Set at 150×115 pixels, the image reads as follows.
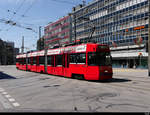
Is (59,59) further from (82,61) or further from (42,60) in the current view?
(42,60)

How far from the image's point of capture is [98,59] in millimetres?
12789

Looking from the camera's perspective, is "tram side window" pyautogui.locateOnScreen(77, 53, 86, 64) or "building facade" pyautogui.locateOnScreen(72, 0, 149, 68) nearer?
"tram side window" pyautogui.locateOnScreen(77, 53, 86, 64)

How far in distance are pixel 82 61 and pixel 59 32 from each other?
69142mm

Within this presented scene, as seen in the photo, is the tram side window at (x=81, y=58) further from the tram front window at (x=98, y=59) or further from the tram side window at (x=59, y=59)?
the tram side window at (x=59, y=59)

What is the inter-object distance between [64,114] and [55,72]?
1279 cm

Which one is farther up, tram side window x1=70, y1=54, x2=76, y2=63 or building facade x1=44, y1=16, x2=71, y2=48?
building facade x1=44, y1=16, x2=71, y2=48

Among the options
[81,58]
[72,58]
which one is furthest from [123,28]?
[81,58]

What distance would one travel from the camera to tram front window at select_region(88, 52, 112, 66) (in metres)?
12.8

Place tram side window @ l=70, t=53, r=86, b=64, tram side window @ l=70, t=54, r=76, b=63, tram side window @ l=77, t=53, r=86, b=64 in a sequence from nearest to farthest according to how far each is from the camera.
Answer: tram side window @ l=77, t=53, r=86, b=64
tram side window @ l=70, t=53, r=86, b=64
tram side window @ l=70, t=54, r=76, b=63

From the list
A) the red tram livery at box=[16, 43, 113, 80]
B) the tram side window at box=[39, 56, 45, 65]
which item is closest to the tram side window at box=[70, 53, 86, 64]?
the red tram livery at box=[16, 43, 113, 80]

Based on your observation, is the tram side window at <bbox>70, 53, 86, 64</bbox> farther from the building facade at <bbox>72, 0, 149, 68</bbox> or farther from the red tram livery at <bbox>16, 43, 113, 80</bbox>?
the building facade at <bbox>72, 0, 149, 68</bbox>

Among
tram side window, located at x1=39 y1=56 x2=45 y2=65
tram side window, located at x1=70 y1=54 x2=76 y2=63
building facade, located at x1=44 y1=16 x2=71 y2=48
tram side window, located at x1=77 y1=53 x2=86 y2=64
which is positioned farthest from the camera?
building facade, located at x1=44 y1=16 x2=71 y2=48

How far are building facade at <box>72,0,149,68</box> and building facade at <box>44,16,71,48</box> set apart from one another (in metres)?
15.5

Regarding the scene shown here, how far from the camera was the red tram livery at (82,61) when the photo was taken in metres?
12.8
